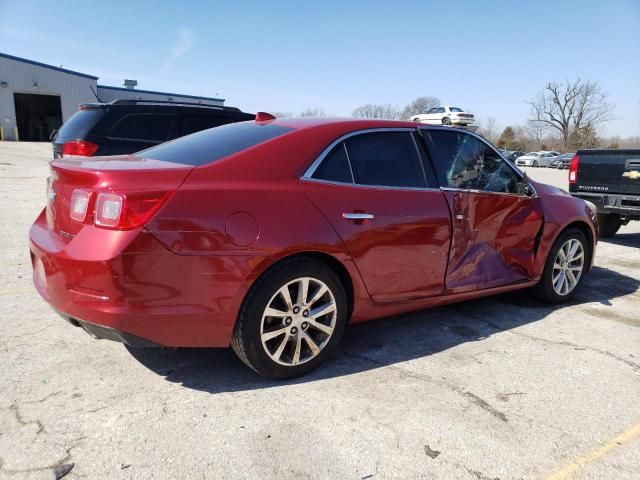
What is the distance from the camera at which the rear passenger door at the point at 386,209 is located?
10.4 ft

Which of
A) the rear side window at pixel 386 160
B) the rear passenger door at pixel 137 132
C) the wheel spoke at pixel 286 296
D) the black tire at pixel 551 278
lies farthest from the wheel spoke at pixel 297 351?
the rear passenger door at pixel 137 132

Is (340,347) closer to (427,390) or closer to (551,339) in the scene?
A: (427,390)

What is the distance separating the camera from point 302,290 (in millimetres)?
3002

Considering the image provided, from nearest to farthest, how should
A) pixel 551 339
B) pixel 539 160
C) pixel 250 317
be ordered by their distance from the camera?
pixel 250 317 < pixel 551 339 < pixel 539 160

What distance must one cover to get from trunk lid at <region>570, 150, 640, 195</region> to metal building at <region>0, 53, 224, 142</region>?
3201 cm

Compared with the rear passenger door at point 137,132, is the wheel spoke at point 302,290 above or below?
below

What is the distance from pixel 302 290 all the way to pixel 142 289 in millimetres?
922

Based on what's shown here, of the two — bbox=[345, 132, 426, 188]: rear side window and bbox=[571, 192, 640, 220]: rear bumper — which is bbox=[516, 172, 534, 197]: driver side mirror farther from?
bbox=[571, 192, 640, 220]: rear bumper

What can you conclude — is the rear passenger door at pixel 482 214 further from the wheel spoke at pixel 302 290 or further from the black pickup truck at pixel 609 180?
the black pickup truck at pixel 609 180

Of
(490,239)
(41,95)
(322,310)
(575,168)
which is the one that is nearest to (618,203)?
(575,168)

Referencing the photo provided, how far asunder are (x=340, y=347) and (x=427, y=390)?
0.81m

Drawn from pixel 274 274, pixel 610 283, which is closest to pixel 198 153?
pixel 274 274

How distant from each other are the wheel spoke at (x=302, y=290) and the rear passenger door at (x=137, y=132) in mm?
4658

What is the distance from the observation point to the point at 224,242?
2697 millimetres
